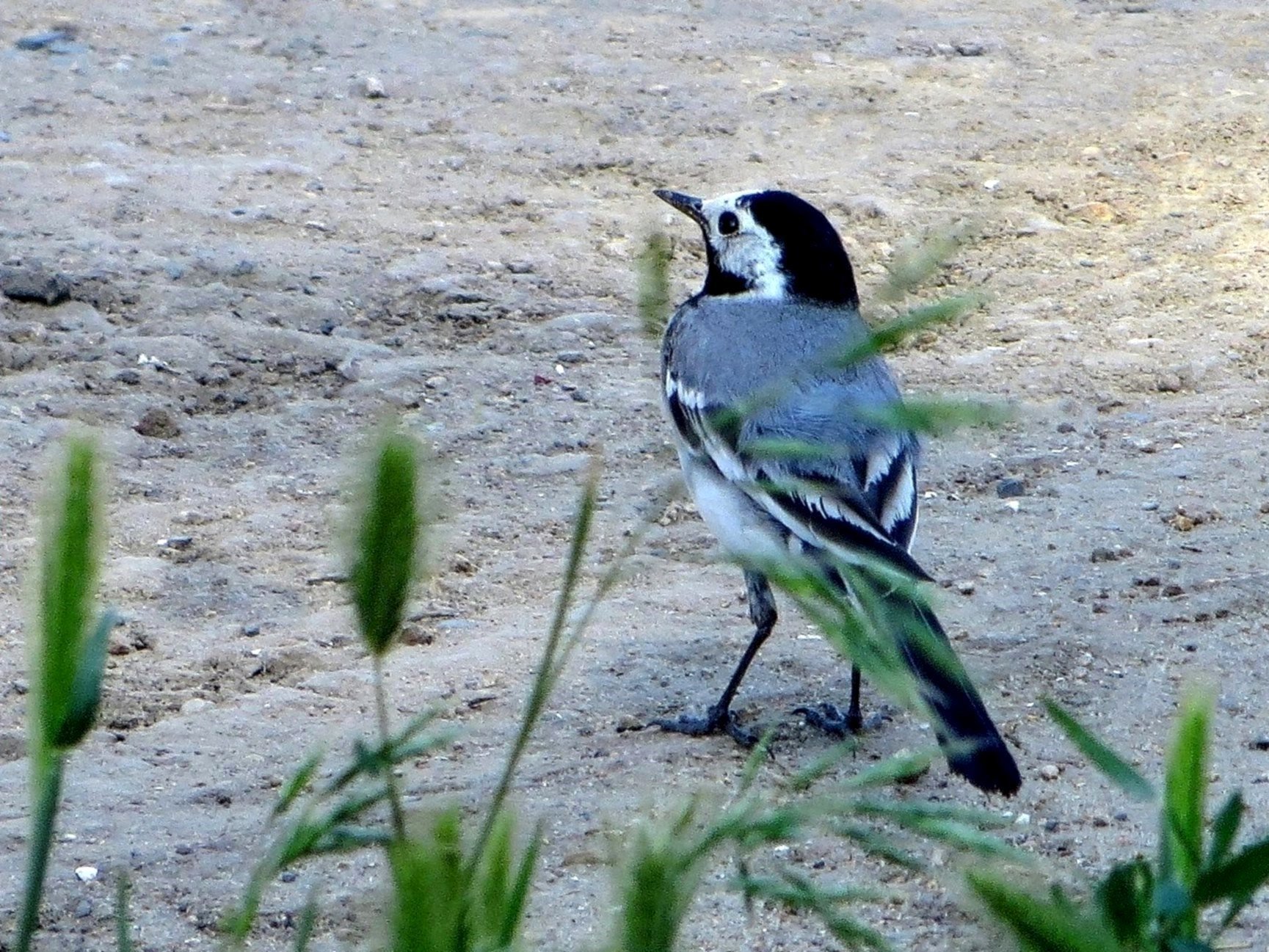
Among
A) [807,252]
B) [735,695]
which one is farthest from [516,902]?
[807,252]

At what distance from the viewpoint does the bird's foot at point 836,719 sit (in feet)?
15.3

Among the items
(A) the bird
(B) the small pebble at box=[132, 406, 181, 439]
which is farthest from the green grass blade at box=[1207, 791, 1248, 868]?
(B) the small pebble at box=[132, 406, 181, 439]

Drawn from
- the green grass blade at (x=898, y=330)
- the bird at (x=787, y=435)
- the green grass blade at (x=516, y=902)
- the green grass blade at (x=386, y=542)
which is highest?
the green grass blade at (x=898, y=330)

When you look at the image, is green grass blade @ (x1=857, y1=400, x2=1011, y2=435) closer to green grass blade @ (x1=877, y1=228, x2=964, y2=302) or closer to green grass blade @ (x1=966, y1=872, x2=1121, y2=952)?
green grass blade @ (x1=877, y1=228, x2=964, y2=302)

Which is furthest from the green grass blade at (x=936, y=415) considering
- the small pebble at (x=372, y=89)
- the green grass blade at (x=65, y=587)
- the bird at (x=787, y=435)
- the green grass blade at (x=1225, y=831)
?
the small pebble at (x=372, y=89)

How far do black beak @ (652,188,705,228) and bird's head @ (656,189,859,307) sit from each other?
15 cm

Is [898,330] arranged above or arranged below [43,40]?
above

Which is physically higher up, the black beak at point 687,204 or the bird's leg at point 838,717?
the black beak at point 687,204

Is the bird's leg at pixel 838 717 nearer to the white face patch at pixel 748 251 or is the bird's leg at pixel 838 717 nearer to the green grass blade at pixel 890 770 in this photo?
the white face patch at pixel 748 251

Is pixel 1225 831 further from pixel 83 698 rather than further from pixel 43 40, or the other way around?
pixel 43 40

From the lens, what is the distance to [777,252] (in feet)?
18.2

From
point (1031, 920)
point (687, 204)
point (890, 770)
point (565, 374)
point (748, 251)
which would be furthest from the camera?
point (565, 374)

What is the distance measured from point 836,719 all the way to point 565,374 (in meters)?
2.72

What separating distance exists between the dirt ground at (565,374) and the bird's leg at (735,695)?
0.16ft
